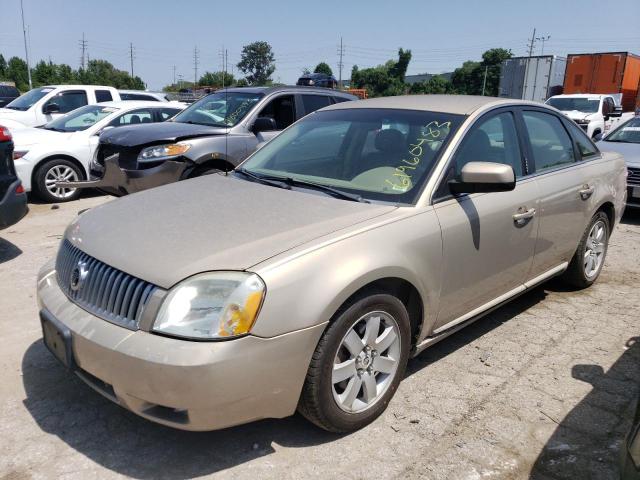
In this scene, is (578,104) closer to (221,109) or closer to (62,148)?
(221,109)

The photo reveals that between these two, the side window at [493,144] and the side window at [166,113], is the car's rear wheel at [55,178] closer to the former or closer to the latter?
the side window at [166,113]

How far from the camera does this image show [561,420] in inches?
119

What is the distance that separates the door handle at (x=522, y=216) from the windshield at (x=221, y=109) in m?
4.28

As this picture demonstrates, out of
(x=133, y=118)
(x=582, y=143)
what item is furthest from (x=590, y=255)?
(x=133, y=118)

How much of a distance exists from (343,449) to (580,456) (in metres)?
1.17

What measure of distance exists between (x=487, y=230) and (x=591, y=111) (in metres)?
15.1

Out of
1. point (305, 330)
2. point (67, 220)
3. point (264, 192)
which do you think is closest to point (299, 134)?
point (264, 192)

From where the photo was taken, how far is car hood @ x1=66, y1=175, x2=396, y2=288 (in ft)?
8.07

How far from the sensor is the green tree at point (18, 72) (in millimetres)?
52094

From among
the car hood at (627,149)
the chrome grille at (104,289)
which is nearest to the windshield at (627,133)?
the car hood at (627,149)

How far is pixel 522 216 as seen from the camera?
3.62m

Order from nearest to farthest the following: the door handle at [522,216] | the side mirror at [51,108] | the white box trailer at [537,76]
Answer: the door handle at [522,216] < the side mirror at [51,108] < the white box trailer at [537,76]

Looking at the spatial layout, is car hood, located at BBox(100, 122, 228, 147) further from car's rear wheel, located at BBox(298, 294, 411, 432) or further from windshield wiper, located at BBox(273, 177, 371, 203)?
car's rear wheel, located at BBox(298, 294, 411, 432)

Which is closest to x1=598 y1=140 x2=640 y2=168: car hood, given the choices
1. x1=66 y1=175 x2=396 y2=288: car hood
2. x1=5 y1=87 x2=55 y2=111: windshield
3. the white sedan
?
x1=66 y1=175 x2=396 y2=288: car hood
